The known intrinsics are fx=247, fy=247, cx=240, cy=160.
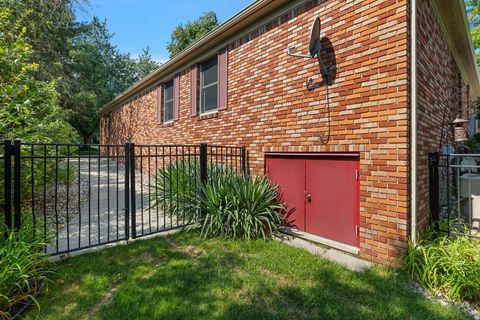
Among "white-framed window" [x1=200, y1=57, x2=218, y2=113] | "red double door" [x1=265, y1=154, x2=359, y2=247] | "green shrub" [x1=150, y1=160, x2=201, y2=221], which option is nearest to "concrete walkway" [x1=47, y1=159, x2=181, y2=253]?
"green shrub" [x1=150, y1=160, x2=201, y2=221]

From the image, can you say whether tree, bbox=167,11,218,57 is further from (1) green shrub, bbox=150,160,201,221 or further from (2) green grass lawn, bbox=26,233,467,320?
(2) green grass lawn, bbox=26,233,467,320

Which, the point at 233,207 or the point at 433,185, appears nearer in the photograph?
the point at 433,185

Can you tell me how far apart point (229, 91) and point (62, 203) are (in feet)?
18.9

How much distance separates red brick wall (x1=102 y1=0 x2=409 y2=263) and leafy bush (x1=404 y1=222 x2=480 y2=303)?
0.86ft

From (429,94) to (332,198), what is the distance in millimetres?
2322

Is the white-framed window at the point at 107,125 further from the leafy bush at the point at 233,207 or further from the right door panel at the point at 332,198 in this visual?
the right door panel at the point at 332,198

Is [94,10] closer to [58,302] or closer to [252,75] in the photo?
[252,75]

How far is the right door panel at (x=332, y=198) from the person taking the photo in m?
3.97

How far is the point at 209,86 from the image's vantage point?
776cm

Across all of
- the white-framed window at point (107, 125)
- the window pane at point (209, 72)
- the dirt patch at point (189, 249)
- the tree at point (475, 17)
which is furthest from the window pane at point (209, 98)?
the tree at point (475, 17)

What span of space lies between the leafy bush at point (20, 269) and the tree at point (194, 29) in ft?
81.0

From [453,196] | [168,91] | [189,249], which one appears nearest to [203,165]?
[189,249]

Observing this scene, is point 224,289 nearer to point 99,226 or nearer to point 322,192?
point 322,192

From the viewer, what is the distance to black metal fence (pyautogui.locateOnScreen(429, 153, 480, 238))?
3.74m
